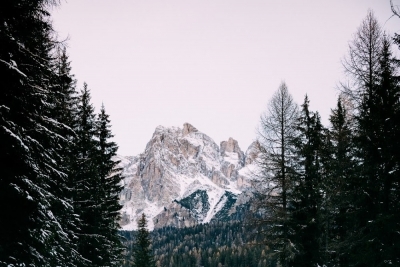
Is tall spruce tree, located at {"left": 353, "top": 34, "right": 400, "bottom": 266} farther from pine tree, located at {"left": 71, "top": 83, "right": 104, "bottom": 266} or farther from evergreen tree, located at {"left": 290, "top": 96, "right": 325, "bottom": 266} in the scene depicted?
pine tree, located at {"left": 71, "top": 83, "right": 104, "bottom": 266}

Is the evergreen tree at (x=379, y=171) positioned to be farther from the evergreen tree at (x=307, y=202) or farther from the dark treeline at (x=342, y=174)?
the evergreen tree at (x=307, y=202)

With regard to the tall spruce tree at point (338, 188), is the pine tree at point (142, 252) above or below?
below

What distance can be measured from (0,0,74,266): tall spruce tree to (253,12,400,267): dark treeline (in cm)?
1048

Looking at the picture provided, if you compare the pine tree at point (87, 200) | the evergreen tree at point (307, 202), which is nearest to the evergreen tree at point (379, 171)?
the evergreen tree at point (307, 202)

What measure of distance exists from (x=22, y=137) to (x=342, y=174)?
15689 millimetres

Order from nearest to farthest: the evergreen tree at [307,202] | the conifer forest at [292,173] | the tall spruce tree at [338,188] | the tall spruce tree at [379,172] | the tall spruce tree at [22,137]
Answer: the tall spruce tree at [22,137] < the conifer forest at [292,173] < the tall spruce tree at [379,172] < the tall spruce tree at [338,188] < the evergreen tree at [307,202]

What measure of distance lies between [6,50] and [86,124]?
10.9m

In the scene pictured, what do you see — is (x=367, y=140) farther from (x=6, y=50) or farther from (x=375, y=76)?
(x=6, y=50)

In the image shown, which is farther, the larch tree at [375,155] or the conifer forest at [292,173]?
the larch tree at [375,155]

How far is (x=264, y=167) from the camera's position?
16484 mm

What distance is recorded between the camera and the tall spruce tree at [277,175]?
1611 centimetres

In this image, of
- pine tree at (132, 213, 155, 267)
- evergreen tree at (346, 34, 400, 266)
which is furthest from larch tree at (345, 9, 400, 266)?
pine tree at (132, 213, 155, 267)

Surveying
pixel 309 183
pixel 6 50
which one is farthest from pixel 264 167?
pixel 6 50

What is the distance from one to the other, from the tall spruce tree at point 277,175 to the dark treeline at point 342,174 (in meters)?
0.05
